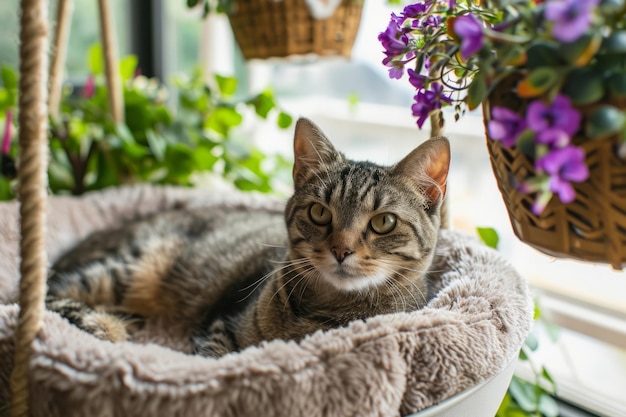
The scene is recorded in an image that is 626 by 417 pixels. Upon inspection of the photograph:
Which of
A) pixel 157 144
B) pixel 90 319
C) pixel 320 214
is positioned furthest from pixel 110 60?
pixel 320 214

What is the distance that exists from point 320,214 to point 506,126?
0.50m

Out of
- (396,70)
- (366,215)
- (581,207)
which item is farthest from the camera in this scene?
(366,215)

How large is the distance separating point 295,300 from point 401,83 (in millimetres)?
1154

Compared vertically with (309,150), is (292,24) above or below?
above

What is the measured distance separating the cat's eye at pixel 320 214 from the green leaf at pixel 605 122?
0.55 metres

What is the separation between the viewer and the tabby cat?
0.99 metres

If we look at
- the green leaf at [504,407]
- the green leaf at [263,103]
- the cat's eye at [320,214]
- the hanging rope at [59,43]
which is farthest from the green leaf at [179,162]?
the green leaf at [504,407]

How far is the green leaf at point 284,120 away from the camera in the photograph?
1.76 meters

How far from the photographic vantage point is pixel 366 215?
991 millimetres

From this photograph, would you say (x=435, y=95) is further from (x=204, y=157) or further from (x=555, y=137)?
(x=204, y=157)

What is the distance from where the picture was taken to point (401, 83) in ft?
6.52

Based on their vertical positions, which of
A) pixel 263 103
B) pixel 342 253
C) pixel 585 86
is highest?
pixel 585 86

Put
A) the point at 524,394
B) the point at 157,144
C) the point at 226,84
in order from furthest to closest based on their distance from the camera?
1. the point at 226,84
2. the point at 157,144
3. the point at 524,394

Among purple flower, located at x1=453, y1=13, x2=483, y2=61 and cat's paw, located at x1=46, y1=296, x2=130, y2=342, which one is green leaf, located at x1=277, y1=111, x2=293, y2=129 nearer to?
cat's paw, located at x1=46, y1=296, x2=130, y2=342
